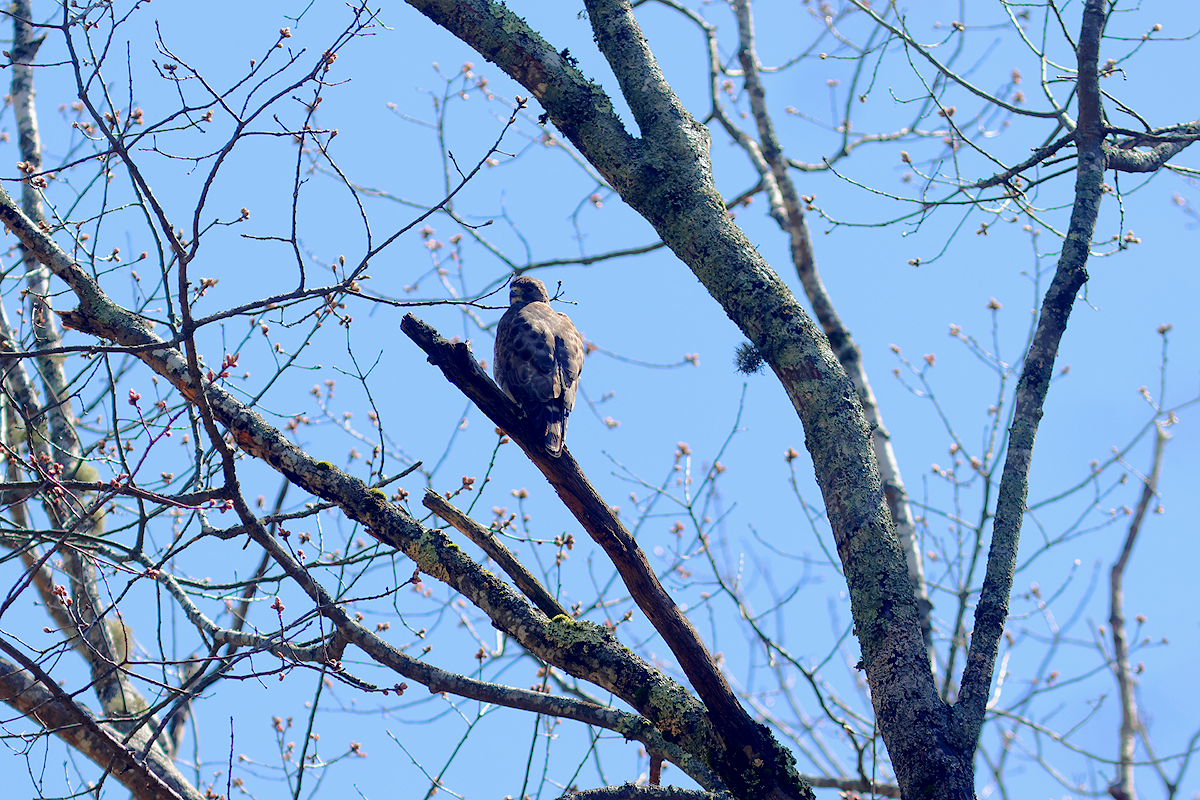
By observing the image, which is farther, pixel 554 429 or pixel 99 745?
pixel 99 745

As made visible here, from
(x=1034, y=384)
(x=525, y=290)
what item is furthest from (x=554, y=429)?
(x=525, y=290)

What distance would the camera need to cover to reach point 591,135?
444 cm

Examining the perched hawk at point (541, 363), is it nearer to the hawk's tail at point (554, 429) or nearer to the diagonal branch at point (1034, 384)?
the hawk's tail at point (554, 429)

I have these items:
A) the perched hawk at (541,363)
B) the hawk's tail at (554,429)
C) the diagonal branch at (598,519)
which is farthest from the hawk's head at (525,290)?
the diagonal branch at (598,519)

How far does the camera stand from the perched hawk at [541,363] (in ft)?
15.5

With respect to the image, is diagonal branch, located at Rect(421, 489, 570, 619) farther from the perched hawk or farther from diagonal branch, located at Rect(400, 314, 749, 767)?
the perched hawk

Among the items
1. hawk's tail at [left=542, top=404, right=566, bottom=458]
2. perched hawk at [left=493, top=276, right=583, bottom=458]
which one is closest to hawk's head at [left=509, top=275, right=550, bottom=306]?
perched hawk at [left=493, top=276, right=583, bottom=458]

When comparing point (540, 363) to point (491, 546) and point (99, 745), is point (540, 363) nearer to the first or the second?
point (491, 546)

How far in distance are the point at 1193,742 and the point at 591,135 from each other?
542 centimetres

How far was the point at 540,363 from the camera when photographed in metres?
5.22

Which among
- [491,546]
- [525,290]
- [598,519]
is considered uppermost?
[525,290]

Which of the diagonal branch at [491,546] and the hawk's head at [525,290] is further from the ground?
the hawk's head at [525,290]

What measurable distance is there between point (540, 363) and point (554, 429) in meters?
0.95

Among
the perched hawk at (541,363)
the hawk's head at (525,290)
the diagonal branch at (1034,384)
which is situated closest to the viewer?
the diagonal branch at (1034,384)
